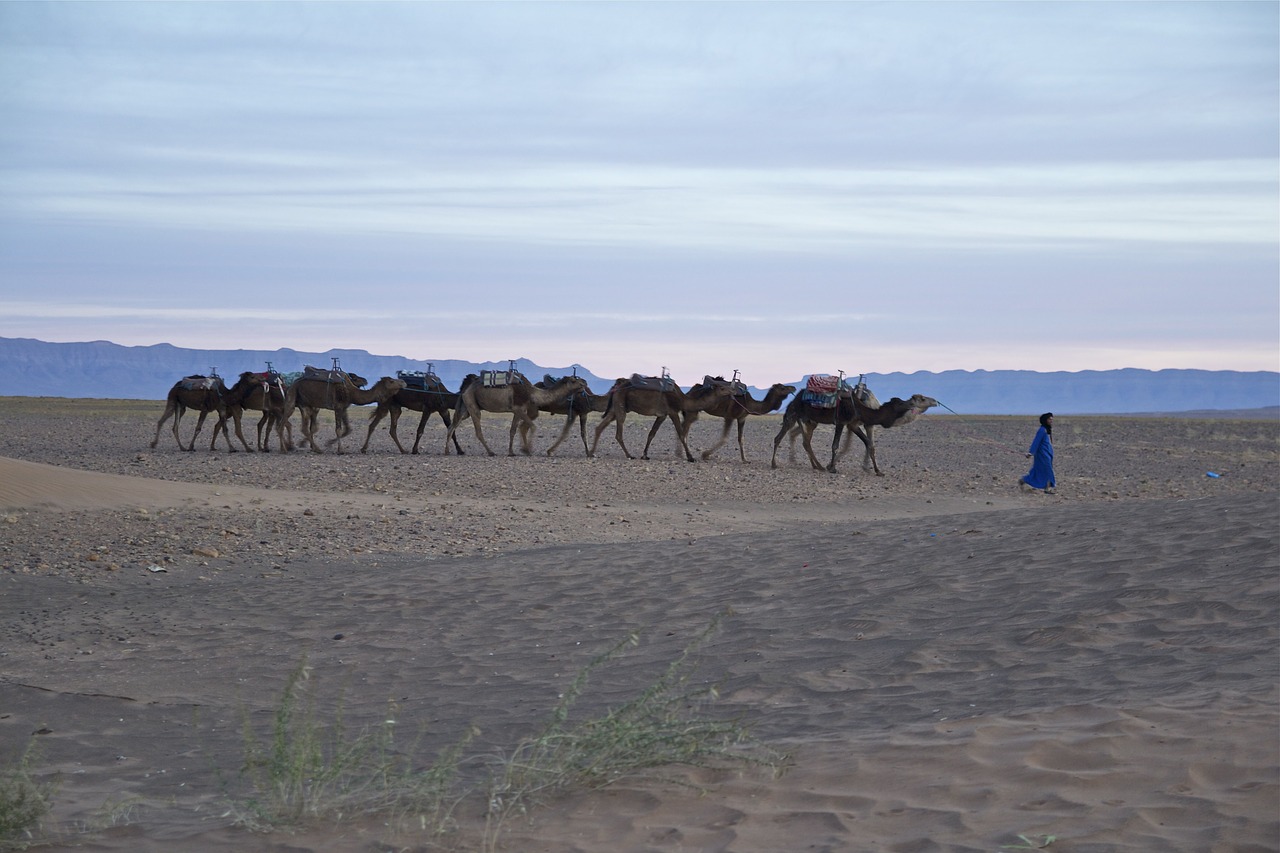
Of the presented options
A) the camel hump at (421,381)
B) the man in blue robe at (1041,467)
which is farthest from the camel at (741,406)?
the man in blue robe at (1041,467)

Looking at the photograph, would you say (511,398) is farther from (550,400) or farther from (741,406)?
(741,406)

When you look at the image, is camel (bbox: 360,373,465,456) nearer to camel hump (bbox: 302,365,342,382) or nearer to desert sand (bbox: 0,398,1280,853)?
camel hump (bbox: 302,365,342,382)

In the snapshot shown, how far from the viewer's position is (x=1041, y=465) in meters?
24.0

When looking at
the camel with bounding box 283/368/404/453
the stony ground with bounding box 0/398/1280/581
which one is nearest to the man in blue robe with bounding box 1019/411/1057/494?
the stony ground with bounding box 0/398/1280/581

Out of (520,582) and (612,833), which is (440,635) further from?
(612,833)

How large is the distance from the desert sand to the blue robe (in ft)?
23.3

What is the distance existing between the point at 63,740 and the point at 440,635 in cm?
333

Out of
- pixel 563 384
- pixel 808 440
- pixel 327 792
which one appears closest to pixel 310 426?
pixel 563 384

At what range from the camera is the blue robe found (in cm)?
2381

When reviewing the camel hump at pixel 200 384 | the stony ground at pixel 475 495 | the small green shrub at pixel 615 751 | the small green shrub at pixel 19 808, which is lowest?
the small green shrub at pixel 19 808

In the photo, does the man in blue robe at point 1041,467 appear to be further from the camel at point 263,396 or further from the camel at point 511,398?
the camel at point 263,396

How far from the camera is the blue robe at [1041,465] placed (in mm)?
23812

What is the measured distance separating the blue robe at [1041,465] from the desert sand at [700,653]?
7.10 m

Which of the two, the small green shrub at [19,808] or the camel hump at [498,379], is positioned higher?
the camel hump at [498,379]
